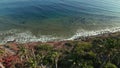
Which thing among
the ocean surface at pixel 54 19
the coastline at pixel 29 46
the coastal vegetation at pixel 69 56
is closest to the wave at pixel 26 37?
the ocean surface at pixel 54 19

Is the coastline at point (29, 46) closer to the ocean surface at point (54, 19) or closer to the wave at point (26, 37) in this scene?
the wave at point (26, 37)

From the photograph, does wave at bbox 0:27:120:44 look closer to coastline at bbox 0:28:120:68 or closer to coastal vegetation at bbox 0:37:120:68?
coastline at bbox 0:28:120:68

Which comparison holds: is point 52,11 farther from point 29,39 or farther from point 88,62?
point 88,62

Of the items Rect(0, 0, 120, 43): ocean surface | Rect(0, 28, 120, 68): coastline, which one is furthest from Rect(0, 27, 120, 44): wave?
Rect(0, 28, 120, 68): coastline

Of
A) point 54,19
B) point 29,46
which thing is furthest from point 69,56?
point 54,19

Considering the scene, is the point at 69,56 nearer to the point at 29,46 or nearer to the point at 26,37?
the point at 29,46

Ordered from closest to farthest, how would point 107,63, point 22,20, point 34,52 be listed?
point 107,63 < point 34,52 < point 22,20

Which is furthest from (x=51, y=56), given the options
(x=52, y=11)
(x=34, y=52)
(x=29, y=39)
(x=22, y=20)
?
(x=52, y=11)
